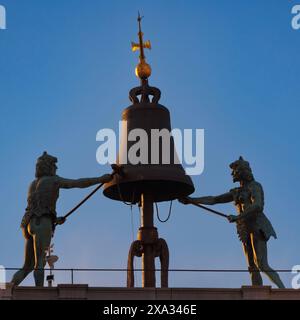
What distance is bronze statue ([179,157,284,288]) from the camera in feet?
90.9

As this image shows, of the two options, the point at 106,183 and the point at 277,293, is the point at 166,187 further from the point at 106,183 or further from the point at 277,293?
the point at 277,293

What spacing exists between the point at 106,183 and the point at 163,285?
128 inches

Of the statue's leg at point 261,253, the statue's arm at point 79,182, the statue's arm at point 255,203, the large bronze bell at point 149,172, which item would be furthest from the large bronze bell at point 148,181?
the statue's leg at point 261,253

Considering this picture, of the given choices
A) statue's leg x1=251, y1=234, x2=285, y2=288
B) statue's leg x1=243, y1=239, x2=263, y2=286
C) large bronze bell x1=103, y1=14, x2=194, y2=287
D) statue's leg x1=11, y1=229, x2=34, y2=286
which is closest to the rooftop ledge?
statue's leg x1=11, y1=229, x2=34, y2=286

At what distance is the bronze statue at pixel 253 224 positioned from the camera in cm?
2769

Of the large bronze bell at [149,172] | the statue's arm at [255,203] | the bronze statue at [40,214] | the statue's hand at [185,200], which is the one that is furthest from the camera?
the statue's hand at [185,200]

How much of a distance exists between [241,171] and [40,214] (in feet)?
16.6

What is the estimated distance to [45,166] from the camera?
27.8 meters

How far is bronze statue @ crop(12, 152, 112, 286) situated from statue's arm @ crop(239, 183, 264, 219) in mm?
3933

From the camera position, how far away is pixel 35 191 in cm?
2736

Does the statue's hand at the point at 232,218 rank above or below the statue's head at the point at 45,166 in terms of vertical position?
below

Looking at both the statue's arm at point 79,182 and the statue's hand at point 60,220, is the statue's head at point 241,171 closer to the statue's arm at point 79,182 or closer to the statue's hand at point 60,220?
the statue's arm at point 79,182

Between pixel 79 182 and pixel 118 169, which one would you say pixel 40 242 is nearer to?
pixel 79 182

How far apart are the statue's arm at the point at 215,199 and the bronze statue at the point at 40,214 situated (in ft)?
11.8
